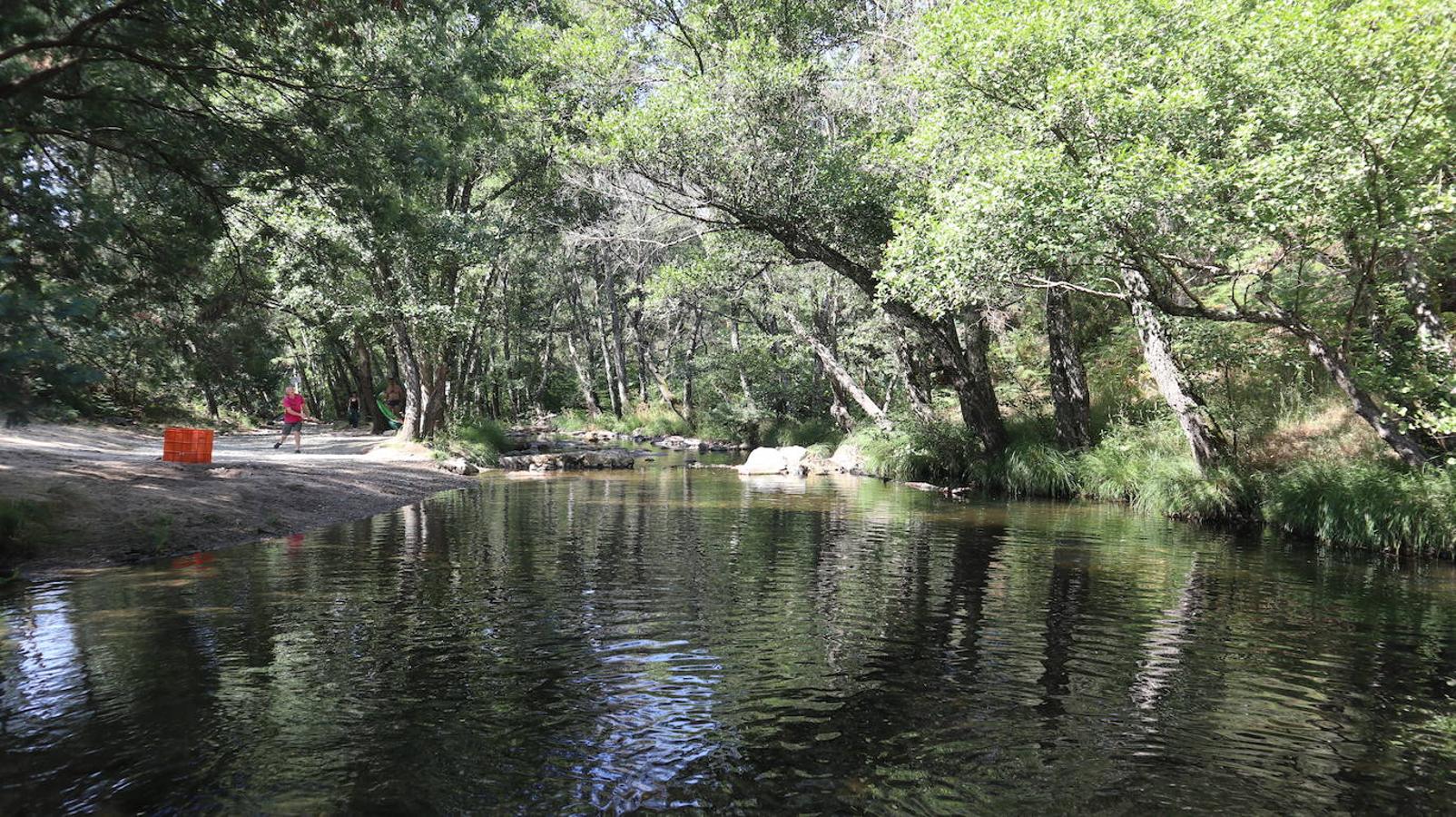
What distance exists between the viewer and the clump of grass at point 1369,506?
10672 mm

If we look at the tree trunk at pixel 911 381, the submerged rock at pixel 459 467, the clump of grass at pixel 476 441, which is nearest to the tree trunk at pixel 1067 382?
the tree trunk at pixel 911 381

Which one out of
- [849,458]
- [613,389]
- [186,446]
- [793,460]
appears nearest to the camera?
[186,446]

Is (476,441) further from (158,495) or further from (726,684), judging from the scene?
(726,684)

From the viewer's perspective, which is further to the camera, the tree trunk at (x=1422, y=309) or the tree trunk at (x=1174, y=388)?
the tree trunk at (x=1174, y=388)

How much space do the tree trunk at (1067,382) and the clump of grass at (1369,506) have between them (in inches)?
207

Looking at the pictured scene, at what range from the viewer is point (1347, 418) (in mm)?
13875

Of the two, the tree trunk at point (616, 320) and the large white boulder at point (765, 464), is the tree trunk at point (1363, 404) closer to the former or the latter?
the large white boulder at point (765, 464)

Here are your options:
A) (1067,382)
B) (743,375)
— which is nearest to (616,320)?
(743,375)

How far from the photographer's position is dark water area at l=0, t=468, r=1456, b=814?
168 inches

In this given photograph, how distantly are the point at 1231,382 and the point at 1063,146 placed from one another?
25.5ft

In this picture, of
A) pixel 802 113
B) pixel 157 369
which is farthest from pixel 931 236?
pixel 157 369

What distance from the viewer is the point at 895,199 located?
1698 cm

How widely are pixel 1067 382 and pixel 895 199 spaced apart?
6002mm

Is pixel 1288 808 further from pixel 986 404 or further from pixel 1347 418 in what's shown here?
pixel 986 404
